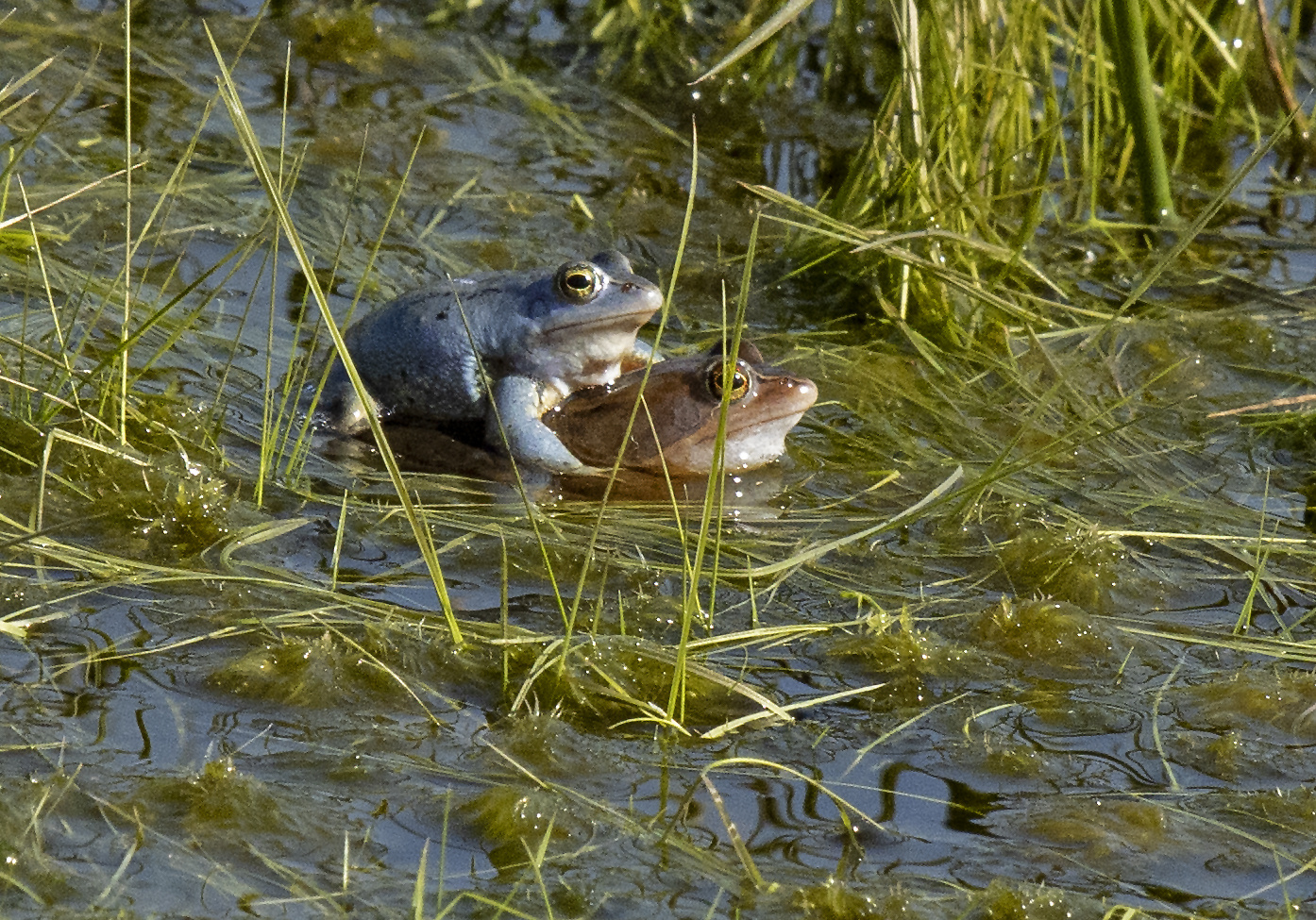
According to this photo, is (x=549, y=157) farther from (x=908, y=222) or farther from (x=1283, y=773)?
(x=1283, y=773)

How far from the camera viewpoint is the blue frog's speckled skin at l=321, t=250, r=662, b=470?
4.28m

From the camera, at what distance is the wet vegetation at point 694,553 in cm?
243

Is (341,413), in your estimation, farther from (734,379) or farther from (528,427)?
(734,379)

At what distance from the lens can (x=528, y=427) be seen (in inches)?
164

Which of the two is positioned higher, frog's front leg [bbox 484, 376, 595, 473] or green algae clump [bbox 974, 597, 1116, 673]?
green algae clump [bbox 974, 597, 1116, 673]

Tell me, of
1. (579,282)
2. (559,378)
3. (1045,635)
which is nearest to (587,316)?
(579,282)

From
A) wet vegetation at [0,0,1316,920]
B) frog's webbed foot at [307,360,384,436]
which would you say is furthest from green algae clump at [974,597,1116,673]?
frog's webbed foot at [307,360,384,436]

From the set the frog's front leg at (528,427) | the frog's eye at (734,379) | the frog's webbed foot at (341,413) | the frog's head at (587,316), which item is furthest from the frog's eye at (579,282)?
the frog's webbed foot at (341,413)

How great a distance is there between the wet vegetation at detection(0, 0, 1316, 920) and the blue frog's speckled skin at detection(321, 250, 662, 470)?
1.01ft

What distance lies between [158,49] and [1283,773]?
18.5 ft

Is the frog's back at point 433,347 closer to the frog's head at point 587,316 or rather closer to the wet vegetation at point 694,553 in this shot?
the frog's head at point 587,316

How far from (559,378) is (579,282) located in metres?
0.31

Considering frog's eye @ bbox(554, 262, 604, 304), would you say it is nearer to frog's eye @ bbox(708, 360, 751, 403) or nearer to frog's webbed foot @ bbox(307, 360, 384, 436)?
frog's eye @ bbox(708, 360, 751, 403)

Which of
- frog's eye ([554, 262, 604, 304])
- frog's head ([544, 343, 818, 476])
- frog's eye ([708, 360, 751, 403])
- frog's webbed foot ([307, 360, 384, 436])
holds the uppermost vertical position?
frog's eye ([554, 262, 604, 304])
